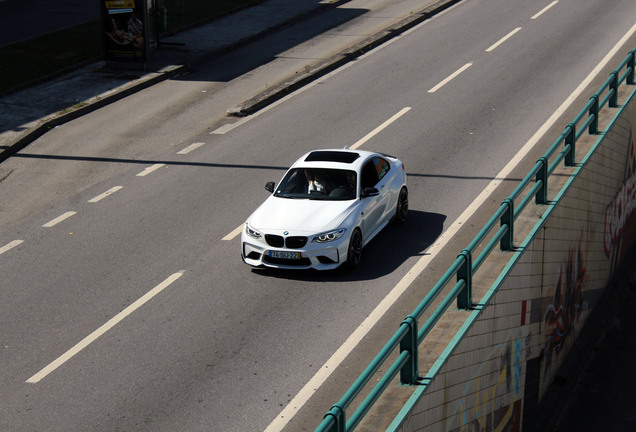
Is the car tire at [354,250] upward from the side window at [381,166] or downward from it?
downward

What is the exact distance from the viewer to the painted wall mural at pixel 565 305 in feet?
41.0

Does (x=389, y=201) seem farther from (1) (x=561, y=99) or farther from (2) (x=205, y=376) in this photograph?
(1) (x=561, y=99)

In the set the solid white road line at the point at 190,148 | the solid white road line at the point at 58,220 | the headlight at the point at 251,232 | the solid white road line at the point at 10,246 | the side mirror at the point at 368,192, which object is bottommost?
the solid white road line at the point at 10,246

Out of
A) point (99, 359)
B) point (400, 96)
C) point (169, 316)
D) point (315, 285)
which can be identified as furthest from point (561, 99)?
point (99, 359)

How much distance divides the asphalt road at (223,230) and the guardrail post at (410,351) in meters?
2.98

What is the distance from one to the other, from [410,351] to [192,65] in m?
21.8

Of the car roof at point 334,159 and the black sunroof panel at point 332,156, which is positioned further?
the black sunroof panel at point 332,156

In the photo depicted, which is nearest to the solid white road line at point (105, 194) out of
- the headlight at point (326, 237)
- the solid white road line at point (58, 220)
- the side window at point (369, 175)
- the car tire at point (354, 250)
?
the solid white road line at point (58, 220)

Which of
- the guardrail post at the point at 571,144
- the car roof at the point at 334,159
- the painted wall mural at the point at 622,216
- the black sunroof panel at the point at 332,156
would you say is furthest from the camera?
the black sunroof panel at the point at 332,156

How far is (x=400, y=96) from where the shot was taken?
24375 mm

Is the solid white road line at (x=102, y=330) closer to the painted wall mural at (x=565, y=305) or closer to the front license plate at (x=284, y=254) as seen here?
the front license plate at (x=284, y=254)

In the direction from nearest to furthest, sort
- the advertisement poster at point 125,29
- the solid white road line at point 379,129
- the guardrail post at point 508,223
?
the guardrail post at point 508,223 < the solid white road line at point 379,129 < the advertisement poster at point 125,29

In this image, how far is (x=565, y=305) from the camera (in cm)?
1331

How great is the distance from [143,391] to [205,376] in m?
0.78
